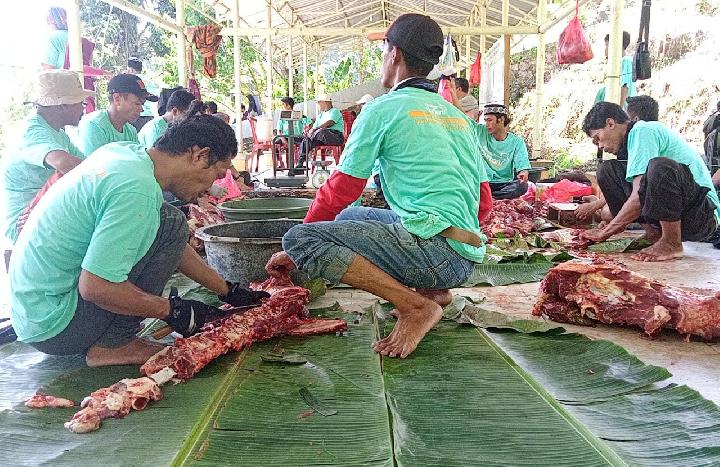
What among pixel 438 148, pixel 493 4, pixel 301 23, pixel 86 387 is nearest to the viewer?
pixel 86 387

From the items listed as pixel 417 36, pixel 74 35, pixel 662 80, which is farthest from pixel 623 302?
pixel 662 80

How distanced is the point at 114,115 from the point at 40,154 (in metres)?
1.25

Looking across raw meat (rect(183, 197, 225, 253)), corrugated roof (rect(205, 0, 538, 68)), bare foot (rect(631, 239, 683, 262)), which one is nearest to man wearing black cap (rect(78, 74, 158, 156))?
raw meat (rect(183, 197, 225, 253))

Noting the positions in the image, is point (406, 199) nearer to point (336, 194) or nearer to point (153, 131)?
point (336, 194)

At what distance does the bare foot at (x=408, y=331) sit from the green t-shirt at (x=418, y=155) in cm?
38

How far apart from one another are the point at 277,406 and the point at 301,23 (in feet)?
69.2

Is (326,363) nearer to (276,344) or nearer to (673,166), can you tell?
(276,344)

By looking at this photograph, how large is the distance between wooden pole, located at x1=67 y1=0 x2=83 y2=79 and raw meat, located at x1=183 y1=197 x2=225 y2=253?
1.85 meters

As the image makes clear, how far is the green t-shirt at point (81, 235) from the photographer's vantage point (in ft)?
7.88

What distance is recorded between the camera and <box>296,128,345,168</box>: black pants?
41.7 ft

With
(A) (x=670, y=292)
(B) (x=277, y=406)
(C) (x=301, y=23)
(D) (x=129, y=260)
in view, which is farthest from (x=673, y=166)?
(C) (x=301, y=23)

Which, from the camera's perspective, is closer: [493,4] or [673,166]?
[673,166]

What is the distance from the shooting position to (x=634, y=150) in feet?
16.5

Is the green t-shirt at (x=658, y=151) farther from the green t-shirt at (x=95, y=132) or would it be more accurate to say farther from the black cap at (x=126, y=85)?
the green t-shirt at (x=95, y=132)
